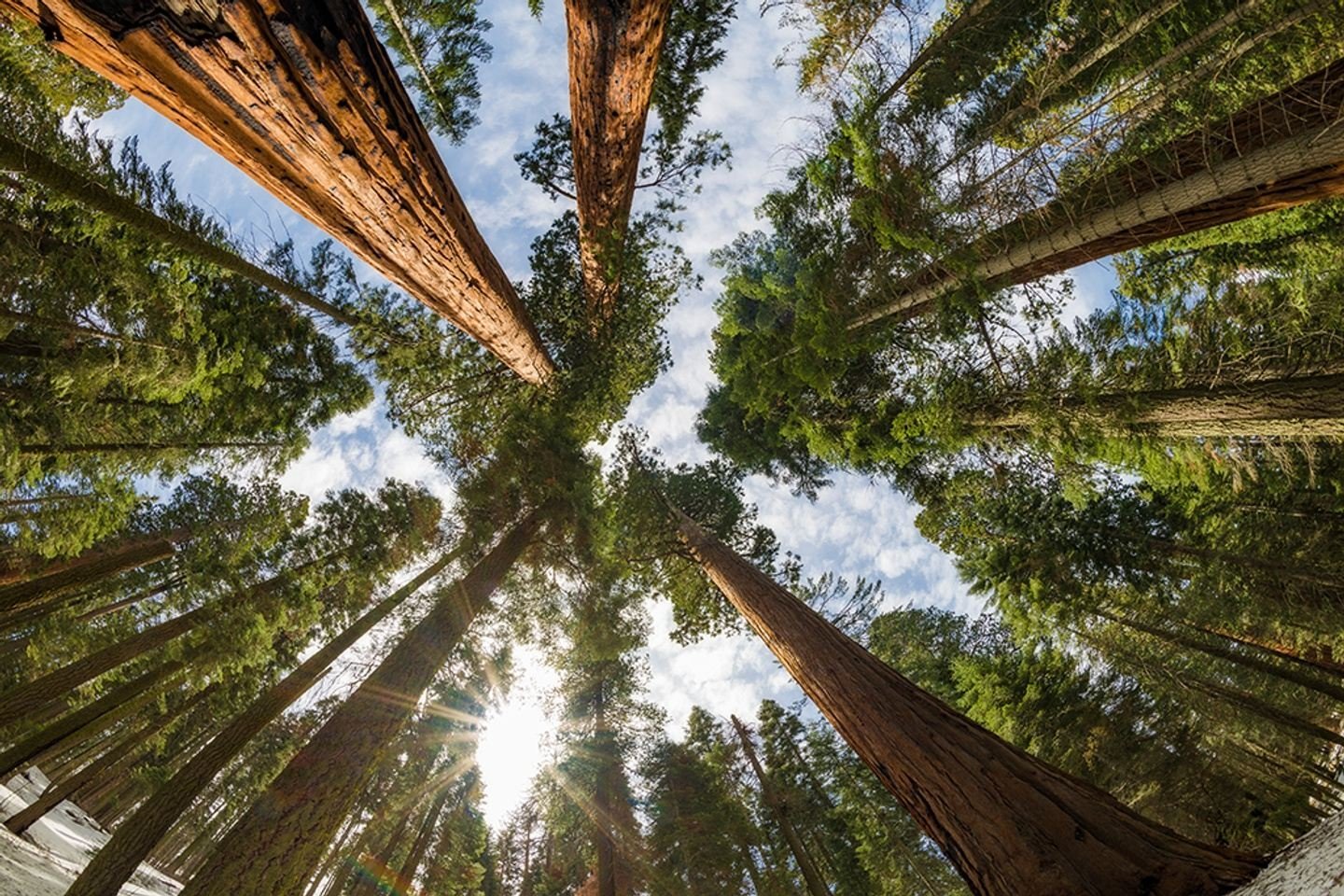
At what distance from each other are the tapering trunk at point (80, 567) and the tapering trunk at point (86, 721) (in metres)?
2.07

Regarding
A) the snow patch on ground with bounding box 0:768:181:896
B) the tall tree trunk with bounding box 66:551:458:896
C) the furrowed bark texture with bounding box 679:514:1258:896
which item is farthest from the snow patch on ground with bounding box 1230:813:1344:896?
the snow patch on ground with bounding box 0:768:181:896

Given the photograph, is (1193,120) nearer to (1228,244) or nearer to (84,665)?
(1228,244)

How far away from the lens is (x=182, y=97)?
2.23m

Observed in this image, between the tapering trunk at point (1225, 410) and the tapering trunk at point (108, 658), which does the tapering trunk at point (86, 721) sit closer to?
the tapering trunk at point (108, 658)

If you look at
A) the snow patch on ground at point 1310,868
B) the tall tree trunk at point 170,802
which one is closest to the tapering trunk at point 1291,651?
the snow patch on ground at point 1310,868

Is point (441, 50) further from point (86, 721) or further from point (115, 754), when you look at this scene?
point (115, 754)

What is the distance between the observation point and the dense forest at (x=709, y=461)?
3.11m

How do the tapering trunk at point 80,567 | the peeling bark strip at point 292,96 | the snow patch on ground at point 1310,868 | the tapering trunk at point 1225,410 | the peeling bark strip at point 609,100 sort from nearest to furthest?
1. the snow patch on ground at point 1310,868
2. the peeling bark strip at point 292,96
3. the peeling bark strip at point 609,100
4. the tapering trunk at point 1225,410
5. the tapering trunk at point 80,567

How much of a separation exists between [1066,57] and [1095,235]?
22.9ft

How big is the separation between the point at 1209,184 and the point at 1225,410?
3.20 m

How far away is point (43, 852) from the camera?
30.2 feet

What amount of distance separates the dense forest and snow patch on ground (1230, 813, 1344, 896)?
43 centimetres

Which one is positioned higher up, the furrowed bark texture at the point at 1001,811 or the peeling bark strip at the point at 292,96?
the peeling bark strip at the point at 292,96

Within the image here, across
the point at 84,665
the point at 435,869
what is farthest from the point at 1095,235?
the point at 435,869
